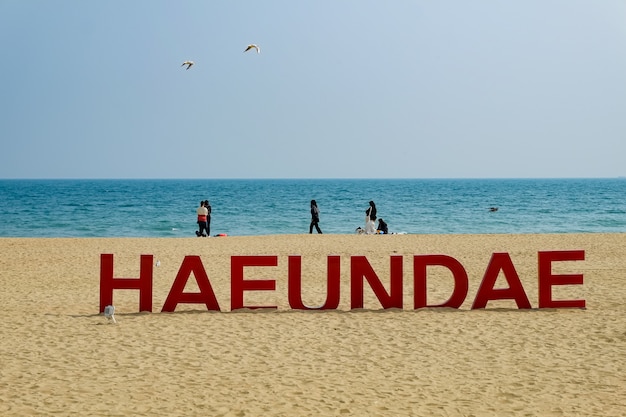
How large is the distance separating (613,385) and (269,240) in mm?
18650

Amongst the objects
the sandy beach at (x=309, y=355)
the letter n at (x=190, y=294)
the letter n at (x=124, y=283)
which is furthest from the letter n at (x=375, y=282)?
the letter n at (x=124, y=283)

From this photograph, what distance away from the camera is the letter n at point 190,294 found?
41.8 feet

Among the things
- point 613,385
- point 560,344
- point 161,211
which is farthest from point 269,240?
point 161,211

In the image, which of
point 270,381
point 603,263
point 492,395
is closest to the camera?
point 492,395

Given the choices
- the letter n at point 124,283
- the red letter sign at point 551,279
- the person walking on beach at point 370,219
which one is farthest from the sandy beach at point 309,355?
the person walking on beach at point 370,219

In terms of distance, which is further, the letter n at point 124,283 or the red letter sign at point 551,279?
the red letter sign at point 551,279

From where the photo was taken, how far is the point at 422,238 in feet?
88.1

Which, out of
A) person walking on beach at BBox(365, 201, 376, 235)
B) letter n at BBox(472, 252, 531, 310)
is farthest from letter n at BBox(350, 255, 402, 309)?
person walking on beach at BBox(365, 201, 376, 235)

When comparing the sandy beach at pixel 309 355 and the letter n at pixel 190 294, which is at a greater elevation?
the letter n at pixel 190 294

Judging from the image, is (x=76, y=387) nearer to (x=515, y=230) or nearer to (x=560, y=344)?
(x=560, y=344)

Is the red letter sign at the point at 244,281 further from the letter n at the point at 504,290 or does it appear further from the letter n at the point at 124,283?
the letter n at the point at 504,290

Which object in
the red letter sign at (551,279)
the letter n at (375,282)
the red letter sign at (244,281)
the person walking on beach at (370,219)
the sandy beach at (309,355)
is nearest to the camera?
the sandy beach at (309,355)

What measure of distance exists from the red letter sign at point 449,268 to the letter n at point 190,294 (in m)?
3.55

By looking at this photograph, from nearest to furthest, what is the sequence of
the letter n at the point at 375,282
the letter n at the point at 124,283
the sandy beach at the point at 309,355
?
the sandy beach at the point at 309,355, the letter n at the point at 124,283, the letter n at the point at 375,282
